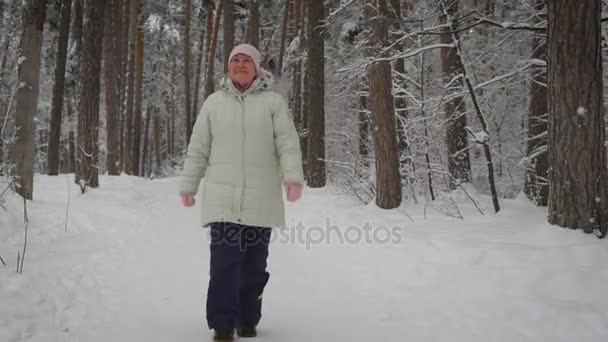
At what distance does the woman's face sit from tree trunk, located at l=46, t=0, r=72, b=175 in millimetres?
12324

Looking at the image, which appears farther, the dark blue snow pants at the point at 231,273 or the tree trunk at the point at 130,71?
the tree trunk at the point at 130,71

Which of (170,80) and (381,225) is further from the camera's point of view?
(170,80)

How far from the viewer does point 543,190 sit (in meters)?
7.21

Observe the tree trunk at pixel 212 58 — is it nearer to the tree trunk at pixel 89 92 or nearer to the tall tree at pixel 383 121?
the tree trunk at pixel 89 92

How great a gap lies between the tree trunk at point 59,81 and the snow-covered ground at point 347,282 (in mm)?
8216

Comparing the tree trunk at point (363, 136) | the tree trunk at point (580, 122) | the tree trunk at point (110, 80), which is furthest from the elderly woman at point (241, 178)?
the tree trunk at point (110, 80)

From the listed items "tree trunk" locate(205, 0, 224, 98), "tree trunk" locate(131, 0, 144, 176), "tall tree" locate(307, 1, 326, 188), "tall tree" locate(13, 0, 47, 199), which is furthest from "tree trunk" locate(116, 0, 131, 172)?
"tall tree" locate(13, 0, 47, 199)

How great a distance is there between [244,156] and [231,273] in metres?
0.77

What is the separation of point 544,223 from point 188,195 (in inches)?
140

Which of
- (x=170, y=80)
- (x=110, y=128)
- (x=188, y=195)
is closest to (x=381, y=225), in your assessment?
(x=188, y=195)

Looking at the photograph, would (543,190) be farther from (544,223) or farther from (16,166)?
(16,166)

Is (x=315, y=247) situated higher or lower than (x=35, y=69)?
lower

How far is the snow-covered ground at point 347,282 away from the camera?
2.93 m

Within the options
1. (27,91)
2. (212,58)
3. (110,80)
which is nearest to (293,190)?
(27,91)
